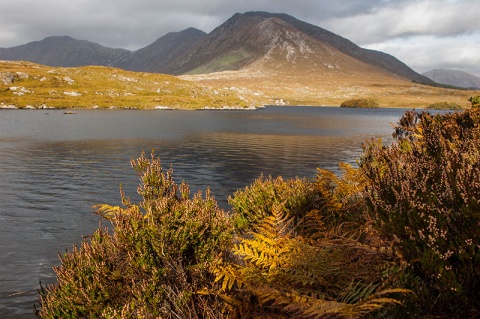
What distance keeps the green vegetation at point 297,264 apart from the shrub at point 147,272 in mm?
16

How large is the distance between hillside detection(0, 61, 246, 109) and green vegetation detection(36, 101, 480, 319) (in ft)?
380

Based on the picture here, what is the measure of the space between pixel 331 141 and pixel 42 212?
42.4m

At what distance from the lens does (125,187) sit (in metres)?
23.0

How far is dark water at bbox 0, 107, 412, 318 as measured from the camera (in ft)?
40.4

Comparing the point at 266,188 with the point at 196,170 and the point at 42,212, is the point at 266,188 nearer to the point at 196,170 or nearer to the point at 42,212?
the point at 42,212

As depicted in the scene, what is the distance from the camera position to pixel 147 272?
5004 mm

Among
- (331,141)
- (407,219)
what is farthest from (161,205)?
(331,141)

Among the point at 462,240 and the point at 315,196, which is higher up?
the point at 462,240

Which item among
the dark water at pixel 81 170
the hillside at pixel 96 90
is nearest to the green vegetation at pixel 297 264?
the dark water at pixel 81 170

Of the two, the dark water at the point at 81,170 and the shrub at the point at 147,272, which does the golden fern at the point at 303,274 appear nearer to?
the shrub at the point at 147,272

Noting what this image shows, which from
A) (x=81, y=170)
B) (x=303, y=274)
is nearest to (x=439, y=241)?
(x=303, y=274)

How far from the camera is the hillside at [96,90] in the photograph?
371 feet

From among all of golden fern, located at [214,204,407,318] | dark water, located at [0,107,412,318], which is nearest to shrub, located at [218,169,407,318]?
golden fern, located at [214,204,407,318]

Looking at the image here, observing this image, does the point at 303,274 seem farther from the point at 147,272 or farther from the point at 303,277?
the point at 147,272
